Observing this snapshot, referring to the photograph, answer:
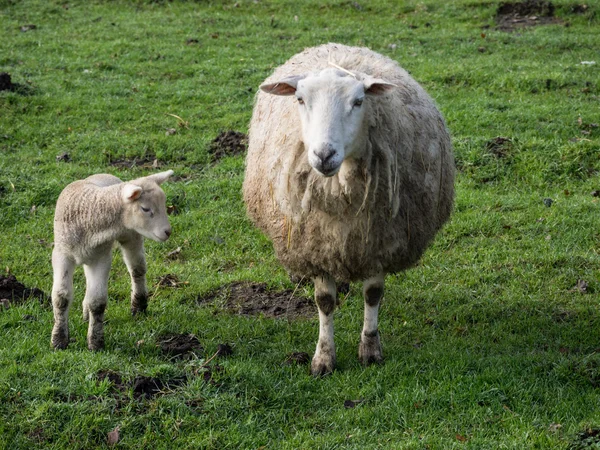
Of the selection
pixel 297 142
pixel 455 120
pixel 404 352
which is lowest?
pixel 404 352

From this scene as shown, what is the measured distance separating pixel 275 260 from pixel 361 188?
103 inches

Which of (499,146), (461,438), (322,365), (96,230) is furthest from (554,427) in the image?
(499,146)

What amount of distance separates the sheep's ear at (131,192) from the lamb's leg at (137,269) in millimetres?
657

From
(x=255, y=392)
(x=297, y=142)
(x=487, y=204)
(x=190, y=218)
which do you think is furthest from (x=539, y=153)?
(x=255, y=392)

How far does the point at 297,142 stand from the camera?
536 cm

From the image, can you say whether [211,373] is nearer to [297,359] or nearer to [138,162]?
[297,359]

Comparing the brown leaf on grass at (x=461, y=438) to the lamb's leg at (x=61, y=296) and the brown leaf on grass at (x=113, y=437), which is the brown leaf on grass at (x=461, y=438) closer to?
the brown leaf on grass at (x=113, y=437)

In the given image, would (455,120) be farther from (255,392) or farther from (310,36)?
(255,392)

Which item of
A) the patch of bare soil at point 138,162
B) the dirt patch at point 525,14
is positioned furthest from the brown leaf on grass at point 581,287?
the dirt patch at point 525,14

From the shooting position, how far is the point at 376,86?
5055 mm

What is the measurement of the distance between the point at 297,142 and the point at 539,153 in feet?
15.7

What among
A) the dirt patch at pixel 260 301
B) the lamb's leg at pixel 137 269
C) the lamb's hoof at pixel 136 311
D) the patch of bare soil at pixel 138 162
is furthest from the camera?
the patch of bare soil at pixel 138 162

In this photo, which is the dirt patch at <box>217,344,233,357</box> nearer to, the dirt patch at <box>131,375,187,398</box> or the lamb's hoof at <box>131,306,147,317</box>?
the dirt patch at <box>131,375,187,398</box>

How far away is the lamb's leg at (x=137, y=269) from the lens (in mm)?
6188
